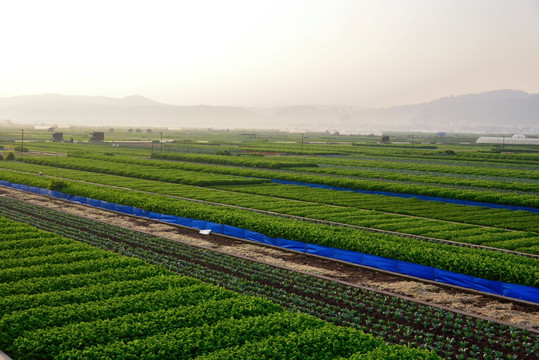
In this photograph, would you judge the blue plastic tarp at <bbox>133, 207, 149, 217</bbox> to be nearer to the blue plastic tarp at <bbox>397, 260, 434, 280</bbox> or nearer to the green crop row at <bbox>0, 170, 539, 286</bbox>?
the green crop row at <bbox>0, 170, 539, 286</bbox>

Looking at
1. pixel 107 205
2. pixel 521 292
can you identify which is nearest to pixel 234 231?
pixel 107 205

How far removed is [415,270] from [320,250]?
4530 mm

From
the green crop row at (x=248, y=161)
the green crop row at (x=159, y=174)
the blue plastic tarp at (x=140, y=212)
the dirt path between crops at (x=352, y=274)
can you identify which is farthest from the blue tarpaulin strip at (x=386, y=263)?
the green crop row at (x=248, y=161)

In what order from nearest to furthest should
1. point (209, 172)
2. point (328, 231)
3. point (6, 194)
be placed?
point (328, 231) < point (6, 194) < point (209, 172)

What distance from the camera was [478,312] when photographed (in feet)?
59.0

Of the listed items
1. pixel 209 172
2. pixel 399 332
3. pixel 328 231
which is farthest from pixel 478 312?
pixel 209 172

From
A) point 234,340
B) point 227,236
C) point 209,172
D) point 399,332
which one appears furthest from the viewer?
point 209,172

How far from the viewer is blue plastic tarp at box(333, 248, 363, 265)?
915 inches

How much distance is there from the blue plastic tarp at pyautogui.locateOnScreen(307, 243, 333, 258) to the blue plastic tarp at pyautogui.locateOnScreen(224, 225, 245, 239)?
4.17m

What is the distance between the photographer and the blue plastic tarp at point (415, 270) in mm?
21266

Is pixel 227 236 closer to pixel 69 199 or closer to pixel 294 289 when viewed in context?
pixel 294 289

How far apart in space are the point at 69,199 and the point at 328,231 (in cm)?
2260

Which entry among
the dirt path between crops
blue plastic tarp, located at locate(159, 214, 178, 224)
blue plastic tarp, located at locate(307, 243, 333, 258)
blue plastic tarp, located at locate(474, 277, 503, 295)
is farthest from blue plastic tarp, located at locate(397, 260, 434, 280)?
blue plastic tarp, located at locate(159, 214, 178, 224)

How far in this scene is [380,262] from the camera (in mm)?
22562
